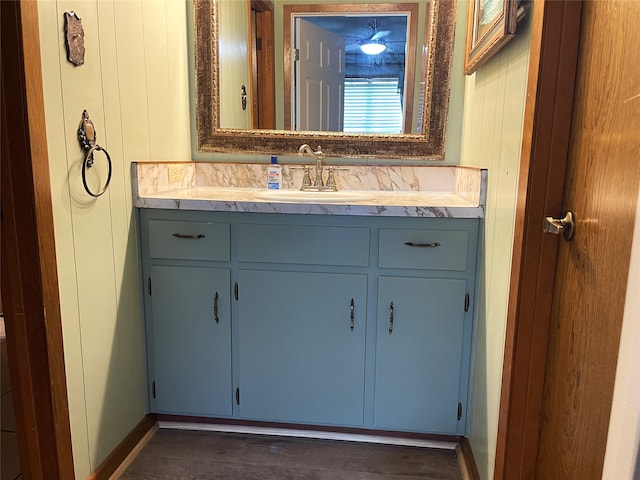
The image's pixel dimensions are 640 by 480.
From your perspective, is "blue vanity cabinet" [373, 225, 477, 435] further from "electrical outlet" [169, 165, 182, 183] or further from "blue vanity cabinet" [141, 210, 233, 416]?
"electrical outlet" [169, 165, 182, 183]

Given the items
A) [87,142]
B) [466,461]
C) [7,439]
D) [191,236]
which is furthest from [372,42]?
[7,439]

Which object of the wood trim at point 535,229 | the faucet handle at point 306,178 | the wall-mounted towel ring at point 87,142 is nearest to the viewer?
the wood trim at point 535,229

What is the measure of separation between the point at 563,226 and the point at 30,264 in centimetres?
129

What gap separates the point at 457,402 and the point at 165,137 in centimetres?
152

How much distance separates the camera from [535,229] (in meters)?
1.15

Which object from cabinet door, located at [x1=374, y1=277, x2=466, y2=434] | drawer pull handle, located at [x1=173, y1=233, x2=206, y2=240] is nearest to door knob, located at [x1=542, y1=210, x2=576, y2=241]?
cabinet door, located at [x1=374, y1=277, x2=466, y2=434]

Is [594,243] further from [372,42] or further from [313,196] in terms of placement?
[372,42]

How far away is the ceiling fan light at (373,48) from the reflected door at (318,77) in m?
0.09

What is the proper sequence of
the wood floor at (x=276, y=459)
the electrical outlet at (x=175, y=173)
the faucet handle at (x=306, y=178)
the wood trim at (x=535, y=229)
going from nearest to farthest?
the wood trim at (x=535, y=229) < the wood floor at (x=276, y=459) < the electrical outlet at (x=175, y=173) < the faucet handle at (x=306, y=178)

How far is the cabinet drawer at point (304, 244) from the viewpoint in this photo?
66.4 inches

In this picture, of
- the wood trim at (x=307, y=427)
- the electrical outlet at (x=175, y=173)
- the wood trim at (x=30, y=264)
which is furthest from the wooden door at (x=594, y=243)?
the electrical outlet at (x=175, y=173)

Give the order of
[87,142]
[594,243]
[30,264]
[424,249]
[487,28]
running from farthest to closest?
1. [424,249]
2. [487,28]
3. [87,142]
4. [30,264]
5. [594,243]

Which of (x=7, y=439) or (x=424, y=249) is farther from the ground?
(x=424, y=249)

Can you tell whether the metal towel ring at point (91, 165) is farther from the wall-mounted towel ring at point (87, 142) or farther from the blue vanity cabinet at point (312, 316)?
the blue vanity cabinet at point (312, 316)
